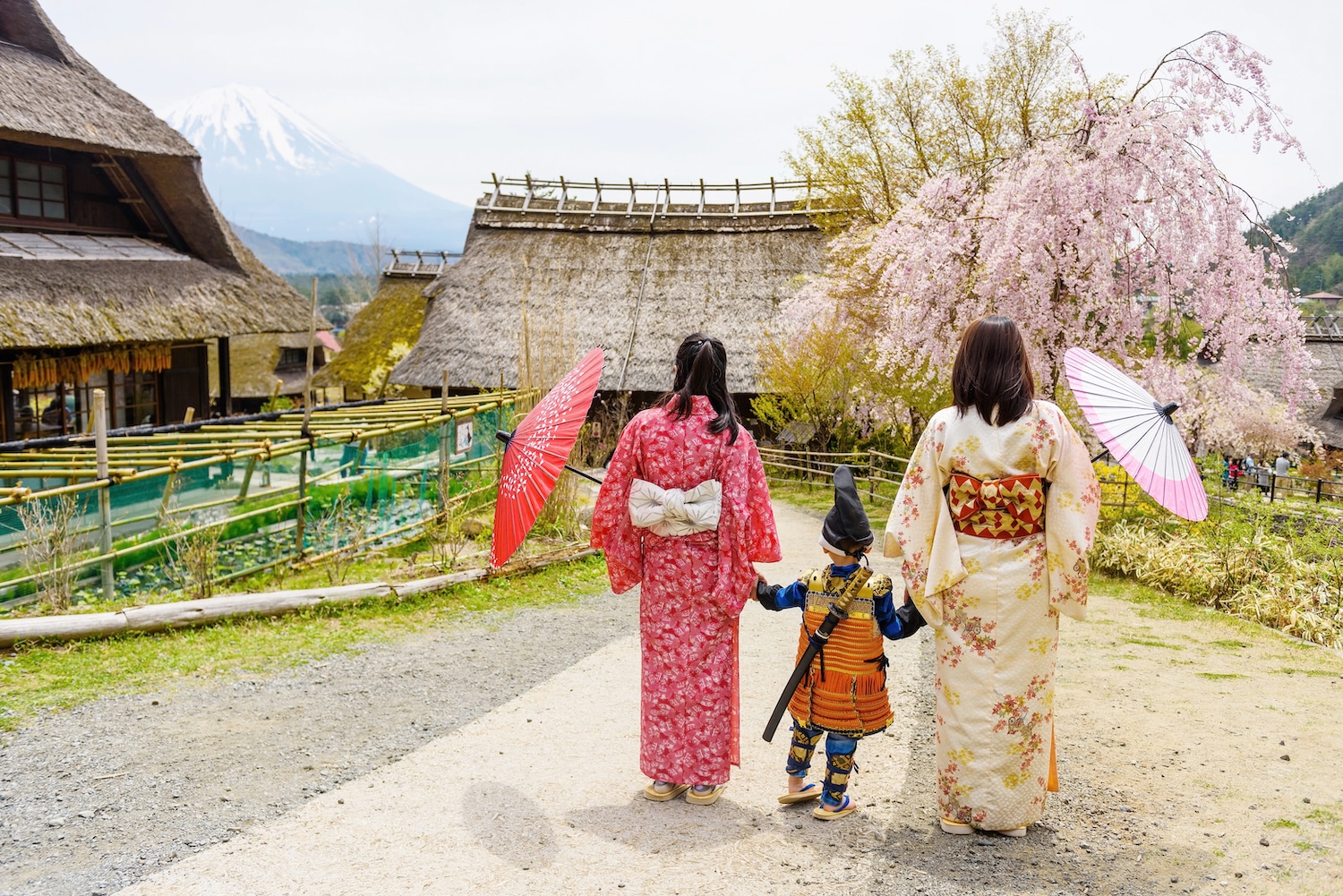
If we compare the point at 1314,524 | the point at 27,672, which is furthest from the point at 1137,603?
the point at 27,672

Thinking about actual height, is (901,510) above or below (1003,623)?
above

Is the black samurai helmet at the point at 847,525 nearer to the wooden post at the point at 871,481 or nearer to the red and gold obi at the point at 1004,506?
the red and gold obi at the point at 1004,506

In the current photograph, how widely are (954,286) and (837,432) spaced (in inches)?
238

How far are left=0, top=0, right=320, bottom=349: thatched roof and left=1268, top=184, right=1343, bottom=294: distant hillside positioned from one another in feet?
120

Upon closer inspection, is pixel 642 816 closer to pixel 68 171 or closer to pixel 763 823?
pixel 763 823

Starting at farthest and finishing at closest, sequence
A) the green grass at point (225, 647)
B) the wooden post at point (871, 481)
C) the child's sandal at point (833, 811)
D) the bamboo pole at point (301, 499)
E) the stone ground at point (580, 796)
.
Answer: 1. the wooden post at point (871, 481)
2. the bamboo pole at point (301, 499)
3. the green grass at point (225, 647)
4. the child's sandal at point (833, 811)
5. the stone ground at point (580, 796)

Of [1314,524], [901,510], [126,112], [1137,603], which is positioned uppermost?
[126,112]

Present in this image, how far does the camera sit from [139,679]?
15.6ft

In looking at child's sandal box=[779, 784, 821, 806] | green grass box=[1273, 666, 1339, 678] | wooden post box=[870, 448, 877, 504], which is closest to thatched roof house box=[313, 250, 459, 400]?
wooden post box=[870, 448, 877, 504]

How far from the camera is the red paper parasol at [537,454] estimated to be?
11.6ft

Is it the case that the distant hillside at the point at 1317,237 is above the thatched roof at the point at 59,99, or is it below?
above

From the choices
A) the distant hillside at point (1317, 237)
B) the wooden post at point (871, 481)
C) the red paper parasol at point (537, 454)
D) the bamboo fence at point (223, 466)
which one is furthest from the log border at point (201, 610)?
the distant hillside at point (1317, 237)

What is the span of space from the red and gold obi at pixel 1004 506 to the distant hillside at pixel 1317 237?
38.7m

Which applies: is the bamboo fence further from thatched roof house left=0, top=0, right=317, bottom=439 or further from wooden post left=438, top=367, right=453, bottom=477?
thatched roof house left=0, top=0, right=317, bottom=439
